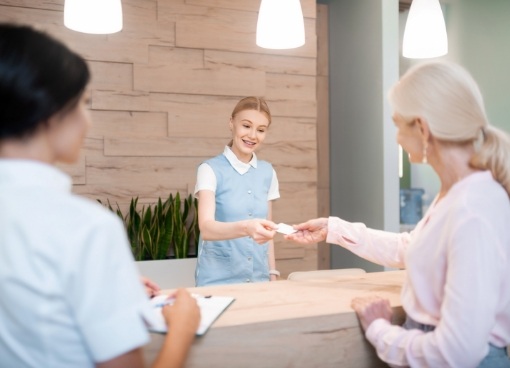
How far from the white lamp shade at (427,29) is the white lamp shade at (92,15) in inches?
56.9

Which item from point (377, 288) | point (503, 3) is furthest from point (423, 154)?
point (503, 3)

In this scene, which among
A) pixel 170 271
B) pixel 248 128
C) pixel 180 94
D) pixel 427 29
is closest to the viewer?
pixel 248 128

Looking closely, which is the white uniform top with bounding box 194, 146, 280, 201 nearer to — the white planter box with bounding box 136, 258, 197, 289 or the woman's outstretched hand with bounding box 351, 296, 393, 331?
the white planter box with bounding box 136, 258, 197, 289

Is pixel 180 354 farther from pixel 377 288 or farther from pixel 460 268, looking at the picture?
pixel 377 288

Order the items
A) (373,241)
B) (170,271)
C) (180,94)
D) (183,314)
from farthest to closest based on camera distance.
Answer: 1. (180,94)
2. (170,271)
3. (373,241)
4. (183,314)

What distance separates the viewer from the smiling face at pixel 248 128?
2748 millimetres

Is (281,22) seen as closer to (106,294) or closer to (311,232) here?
(311,232)

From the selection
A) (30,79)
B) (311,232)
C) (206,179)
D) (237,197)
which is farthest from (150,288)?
(237,197)

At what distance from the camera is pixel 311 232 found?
2205 millimetres

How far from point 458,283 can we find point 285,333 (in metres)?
0.44

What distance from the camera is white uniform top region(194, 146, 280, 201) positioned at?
8.87 feet

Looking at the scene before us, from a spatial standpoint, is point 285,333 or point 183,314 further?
point 285,333

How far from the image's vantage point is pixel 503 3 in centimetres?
527

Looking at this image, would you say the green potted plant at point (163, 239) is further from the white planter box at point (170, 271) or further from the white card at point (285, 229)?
the white card at point (285, 229)
